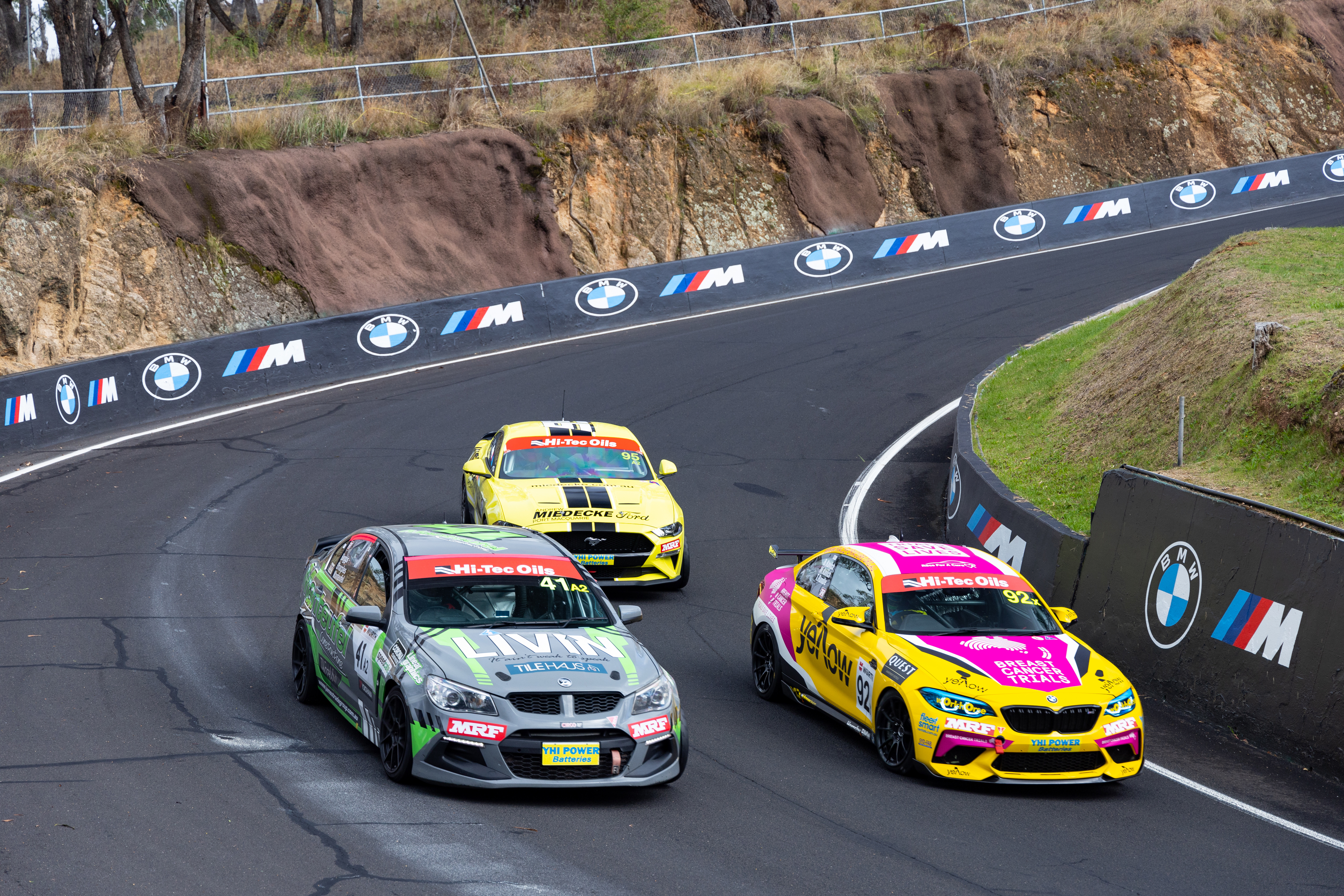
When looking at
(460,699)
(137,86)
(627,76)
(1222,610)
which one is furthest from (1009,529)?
(627,76)

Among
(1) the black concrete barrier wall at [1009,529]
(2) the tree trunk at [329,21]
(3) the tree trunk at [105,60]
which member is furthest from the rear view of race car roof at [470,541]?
(2) the tree trunk at [329,21]

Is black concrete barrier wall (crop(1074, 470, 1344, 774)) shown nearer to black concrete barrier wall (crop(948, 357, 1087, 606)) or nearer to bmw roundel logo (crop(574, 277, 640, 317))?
black concrete barrier wall (crop(948, 357, 1087, 606))

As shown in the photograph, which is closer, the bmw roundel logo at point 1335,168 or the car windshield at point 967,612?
the car windshield at point 967,612

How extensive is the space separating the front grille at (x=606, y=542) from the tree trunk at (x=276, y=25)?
34.1 metres

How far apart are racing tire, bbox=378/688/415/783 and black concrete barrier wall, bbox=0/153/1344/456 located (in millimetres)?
7679

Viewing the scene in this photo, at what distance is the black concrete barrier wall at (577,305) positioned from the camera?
21.3 m

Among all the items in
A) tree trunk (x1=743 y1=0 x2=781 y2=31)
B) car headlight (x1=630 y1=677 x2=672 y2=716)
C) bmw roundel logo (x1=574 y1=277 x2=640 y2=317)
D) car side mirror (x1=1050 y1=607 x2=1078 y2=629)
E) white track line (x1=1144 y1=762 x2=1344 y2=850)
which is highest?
tree trunk (x1=743 y1=0 x2=781 y2=31)

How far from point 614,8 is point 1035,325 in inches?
716

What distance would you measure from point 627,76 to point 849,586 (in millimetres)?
26512

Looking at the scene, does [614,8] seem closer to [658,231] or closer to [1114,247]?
[658,231]

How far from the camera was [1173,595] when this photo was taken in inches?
442

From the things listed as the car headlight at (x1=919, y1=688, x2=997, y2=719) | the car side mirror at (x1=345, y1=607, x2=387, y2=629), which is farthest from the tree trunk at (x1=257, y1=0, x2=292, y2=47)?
the car headlight at (x1=919, y1=688, x2=997, y2=719)

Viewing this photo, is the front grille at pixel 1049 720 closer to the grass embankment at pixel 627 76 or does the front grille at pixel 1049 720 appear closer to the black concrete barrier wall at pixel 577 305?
the black concrete barrier wall at pixel 577 305

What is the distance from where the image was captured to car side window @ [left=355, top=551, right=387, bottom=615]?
9008 millimetres
